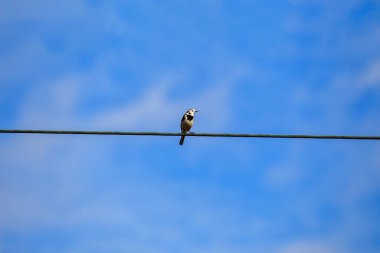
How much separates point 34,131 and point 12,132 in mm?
314

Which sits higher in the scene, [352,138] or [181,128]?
[181,128]

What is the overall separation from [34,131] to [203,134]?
2.49m

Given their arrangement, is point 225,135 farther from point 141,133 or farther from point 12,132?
point 12,132

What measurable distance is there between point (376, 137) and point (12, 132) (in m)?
5.18

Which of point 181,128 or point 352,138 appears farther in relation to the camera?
point 181,128

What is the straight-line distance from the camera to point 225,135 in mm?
10461

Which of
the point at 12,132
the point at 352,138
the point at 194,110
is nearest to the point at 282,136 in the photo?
the point at 352,138

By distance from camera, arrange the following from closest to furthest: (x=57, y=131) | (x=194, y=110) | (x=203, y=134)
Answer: (x=57, y=131) → (x=203, y=134) → (x=194, y=110)

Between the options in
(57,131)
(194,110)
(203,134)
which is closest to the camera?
(57,131)

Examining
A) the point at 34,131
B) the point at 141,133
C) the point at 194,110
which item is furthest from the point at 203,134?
the point at 194,110

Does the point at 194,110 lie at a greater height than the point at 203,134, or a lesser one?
greater

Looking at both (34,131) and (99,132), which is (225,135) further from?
(34,131)

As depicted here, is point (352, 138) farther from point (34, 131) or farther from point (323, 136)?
point (34, 131)

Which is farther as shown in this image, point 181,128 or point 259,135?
point 181,128
